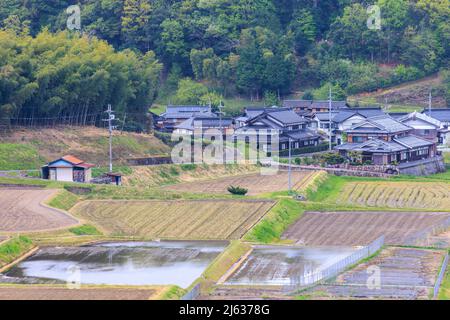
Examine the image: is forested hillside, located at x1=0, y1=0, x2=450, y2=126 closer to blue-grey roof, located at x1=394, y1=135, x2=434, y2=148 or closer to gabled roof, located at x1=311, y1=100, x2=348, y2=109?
gabled roof, located at x1=311, y1=100, x2=348, y2=109

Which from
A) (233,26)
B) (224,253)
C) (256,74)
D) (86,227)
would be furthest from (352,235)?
(233,26)

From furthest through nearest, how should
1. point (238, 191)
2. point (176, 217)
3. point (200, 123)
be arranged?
point (200, 123) < point (238, 191) < point (176, 217)

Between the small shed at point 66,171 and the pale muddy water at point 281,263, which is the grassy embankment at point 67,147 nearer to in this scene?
the small shed at point 66,171

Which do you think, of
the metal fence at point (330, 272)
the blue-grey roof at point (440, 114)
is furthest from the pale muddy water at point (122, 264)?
the blue-grey roof at point (440, 114)

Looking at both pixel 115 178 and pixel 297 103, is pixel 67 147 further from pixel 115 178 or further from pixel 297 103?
pixel 297 103

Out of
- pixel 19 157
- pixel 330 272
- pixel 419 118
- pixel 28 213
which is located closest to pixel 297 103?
pixel 419 118
